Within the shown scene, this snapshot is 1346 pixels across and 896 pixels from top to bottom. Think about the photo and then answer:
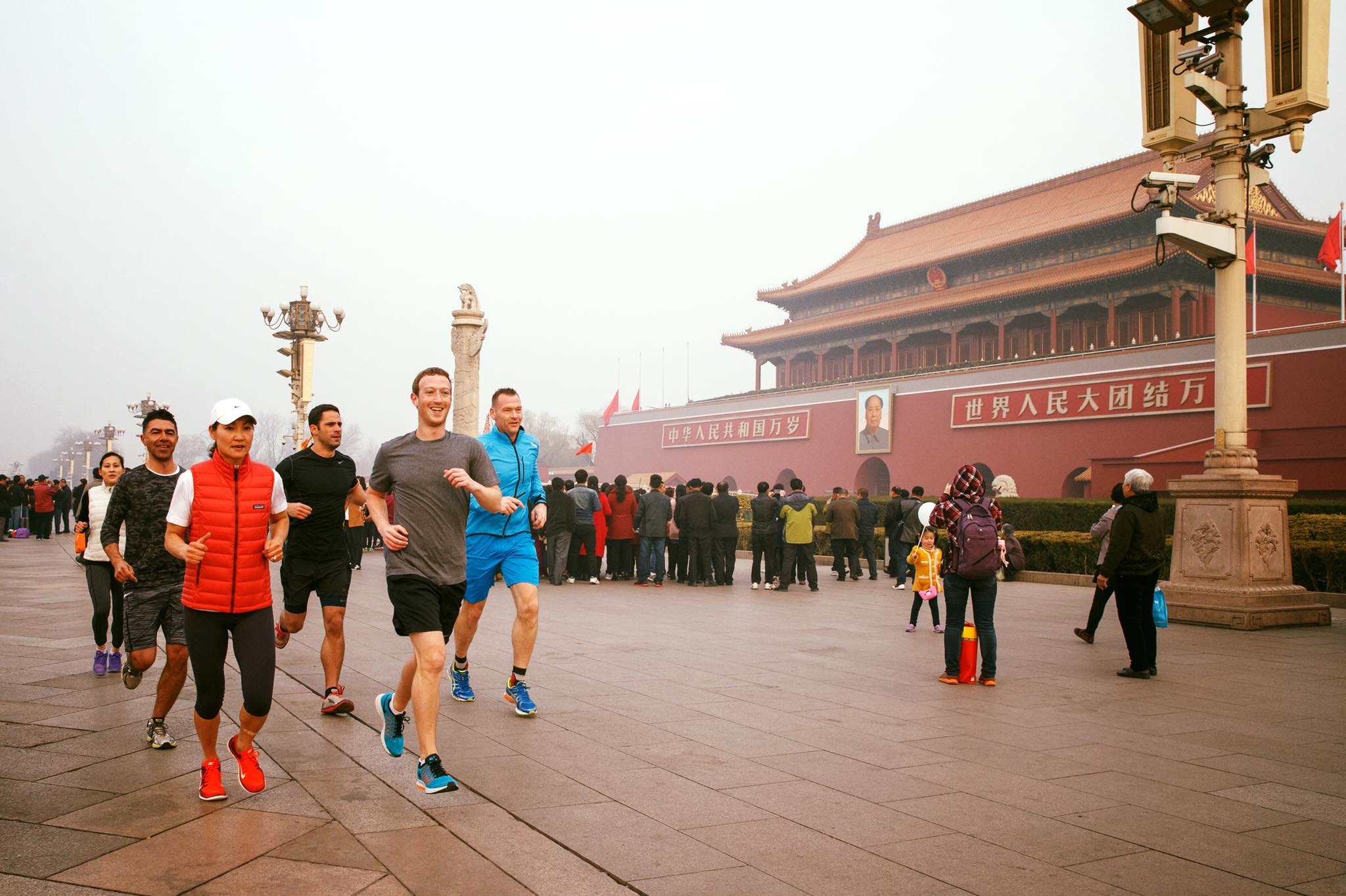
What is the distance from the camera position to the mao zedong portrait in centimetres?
2800

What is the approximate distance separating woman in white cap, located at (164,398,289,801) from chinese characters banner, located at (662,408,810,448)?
27.5 meters

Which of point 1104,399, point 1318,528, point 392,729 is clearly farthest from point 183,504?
point 1104,399

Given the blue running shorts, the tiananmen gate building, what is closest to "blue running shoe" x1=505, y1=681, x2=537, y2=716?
the blue running shorts

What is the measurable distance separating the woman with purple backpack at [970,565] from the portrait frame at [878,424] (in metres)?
21.9

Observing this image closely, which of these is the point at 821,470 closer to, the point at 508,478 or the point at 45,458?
the point at 508,478

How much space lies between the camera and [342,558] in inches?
200

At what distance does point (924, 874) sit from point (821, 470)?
89.7 feet

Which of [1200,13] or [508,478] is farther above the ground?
[1200,13]

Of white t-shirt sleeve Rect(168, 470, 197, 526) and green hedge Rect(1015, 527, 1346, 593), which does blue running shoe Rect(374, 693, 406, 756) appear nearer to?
white t-shirt sleeve Rect(168, 470, 197, 526)

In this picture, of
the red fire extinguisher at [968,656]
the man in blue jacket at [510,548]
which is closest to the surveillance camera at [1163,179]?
the red fire extinguisher at [968,656]

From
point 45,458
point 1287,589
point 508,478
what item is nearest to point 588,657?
point 508,478

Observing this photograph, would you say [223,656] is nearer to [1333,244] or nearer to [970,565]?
[970,565]

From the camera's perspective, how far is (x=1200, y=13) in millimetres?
8656

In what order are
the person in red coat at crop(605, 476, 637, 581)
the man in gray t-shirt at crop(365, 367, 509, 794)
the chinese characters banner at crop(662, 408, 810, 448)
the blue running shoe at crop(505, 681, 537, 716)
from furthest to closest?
the chinese characters banner at crop(662, 408, 810, 448) < the person in red coat at crop(605, 476, 637, 581) < the blue running shoe at crop(505, 681, 537, 716) < the man in gray t-shirt at crop(365, 367, 509, 794)
